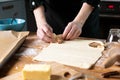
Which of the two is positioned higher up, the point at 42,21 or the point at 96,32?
the point at 42,21

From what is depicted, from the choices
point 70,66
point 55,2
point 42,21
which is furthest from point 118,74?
point 55,2

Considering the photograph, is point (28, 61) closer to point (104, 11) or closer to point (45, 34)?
point (45, 34)

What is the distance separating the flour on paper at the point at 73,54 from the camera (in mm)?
988

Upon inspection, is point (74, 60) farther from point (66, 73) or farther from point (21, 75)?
point (21, 75)

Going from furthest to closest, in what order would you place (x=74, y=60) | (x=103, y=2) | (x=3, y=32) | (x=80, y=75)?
1. (x=103, y=2)
2. (x=3, y=32)
3. (x=74, y=60)
4. (x=80, y=75)

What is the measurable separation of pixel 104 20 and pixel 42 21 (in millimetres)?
827

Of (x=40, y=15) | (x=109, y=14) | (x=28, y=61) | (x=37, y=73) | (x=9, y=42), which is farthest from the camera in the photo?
(x=109, y=14)

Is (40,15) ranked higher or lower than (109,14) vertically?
higher

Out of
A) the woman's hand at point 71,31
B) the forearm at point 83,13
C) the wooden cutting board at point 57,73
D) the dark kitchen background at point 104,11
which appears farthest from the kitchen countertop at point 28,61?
the dark kitchen background at point 104,11

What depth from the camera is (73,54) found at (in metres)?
1.05

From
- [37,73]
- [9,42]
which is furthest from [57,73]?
[9,42]

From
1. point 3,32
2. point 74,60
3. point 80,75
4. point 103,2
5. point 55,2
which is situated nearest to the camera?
point 80,75

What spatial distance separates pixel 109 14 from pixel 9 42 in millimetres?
1074

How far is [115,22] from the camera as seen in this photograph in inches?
78.6
